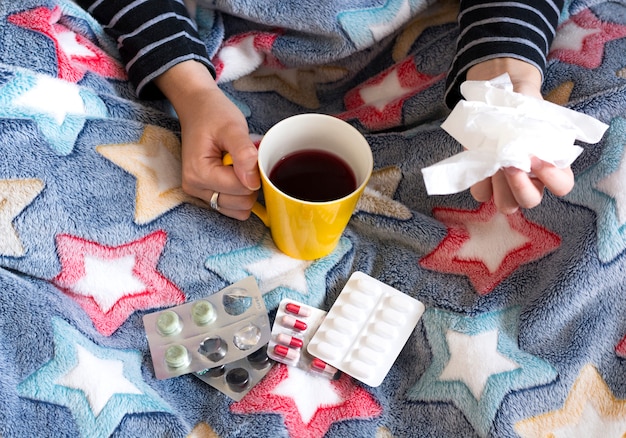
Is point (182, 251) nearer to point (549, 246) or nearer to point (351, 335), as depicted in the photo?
point (351, 335)

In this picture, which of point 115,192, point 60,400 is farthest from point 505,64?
point 60,400

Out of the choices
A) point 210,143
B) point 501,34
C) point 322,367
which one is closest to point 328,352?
point 322,367

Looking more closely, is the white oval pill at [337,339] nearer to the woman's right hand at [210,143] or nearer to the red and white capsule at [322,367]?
the red and white capsule at [322,367]

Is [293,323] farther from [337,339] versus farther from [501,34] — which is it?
[501,34]

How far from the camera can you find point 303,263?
0.64 meters

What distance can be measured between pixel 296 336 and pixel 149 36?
0.36m

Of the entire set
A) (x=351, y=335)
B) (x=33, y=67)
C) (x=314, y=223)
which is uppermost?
(x=33, y=67)

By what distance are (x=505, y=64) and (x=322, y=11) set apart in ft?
0.70

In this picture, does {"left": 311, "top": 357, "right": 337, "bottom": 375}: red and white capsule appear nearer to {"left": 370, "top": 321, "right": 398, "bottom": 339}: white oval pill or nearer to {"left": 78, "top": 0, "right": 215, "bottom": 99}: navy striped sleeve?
{"left": 370, "top": 321, "right": 398, "bottom": 339}: white oval pill

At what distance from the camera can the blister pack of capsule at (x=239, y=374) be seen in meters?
0.57

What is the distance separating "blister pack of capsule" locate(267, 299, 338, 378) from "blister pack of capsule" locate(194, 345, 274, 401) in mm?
12

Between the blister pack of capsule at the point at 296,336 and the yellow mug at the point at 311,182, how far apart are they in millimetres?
62

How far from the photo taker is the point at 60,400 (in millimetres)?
518

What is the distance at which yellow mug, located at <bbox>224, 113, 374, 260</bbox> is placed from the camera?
1.76 feet
